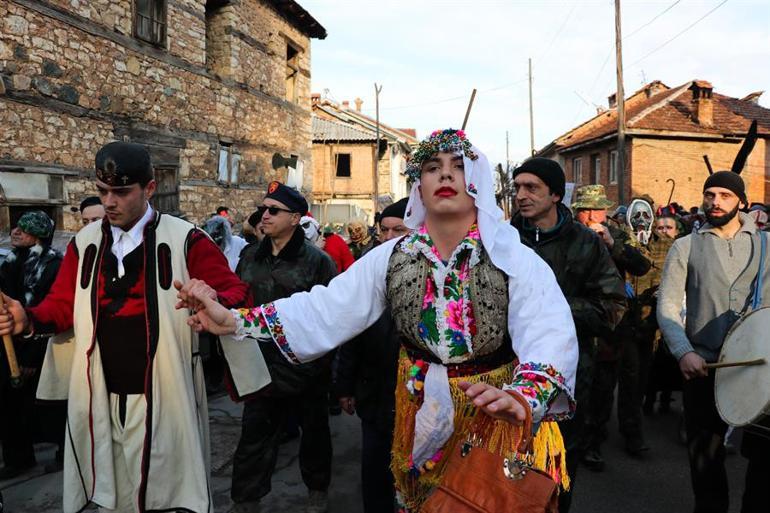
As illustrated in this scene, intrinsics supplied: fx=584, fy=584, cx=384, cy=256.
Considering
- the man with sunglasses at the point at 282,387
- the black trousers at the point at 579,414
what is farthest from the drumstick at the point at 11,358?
the black trousers at the point at 579,414

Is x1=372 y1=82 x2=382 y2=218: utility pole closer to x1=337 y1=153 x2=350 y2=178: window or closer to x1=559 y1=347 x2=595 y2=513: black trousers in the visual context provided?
x1=337 y1=153 x2=350 y2=178: window

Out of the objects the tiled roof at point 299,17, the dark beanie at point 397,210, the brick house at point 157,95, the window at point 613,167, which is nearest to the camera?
the dark beanie at point 397,210

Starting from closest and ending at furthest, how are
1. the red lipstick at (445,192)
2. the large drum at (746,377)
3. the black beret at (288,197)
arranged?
1. the red lipstick at (445,192)
2. the large drum at (746,377)
3. the black beret at (288,197)

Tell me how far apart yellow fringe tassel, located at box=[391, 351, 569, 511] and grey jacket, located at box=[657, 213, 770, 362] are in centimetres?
164

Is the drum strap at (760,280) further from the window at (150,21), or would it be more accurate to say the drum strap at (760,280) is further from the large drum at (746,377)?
the window at (150,21)

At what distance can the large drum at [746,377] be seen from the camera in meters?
2.79

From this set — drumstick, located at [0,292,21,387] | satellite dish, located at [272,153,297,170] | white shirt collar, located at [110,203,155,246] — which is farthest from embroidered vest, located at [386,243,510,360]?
satellite dish, located at [272,153,297,170]

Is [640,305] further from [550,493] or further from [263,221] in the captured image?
[550,493]

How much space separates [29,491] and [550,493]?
4226mm

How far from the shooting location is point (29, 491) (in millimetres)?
4305

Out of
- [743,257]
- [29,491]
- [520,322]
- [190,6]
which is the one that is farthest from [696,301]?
[190,6]

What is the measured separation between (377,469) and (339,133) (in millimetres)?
30126

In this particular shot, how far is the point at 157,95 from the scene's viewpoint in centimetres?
1130

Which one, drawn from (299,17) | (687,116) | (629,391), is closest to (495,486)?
(629,391)
